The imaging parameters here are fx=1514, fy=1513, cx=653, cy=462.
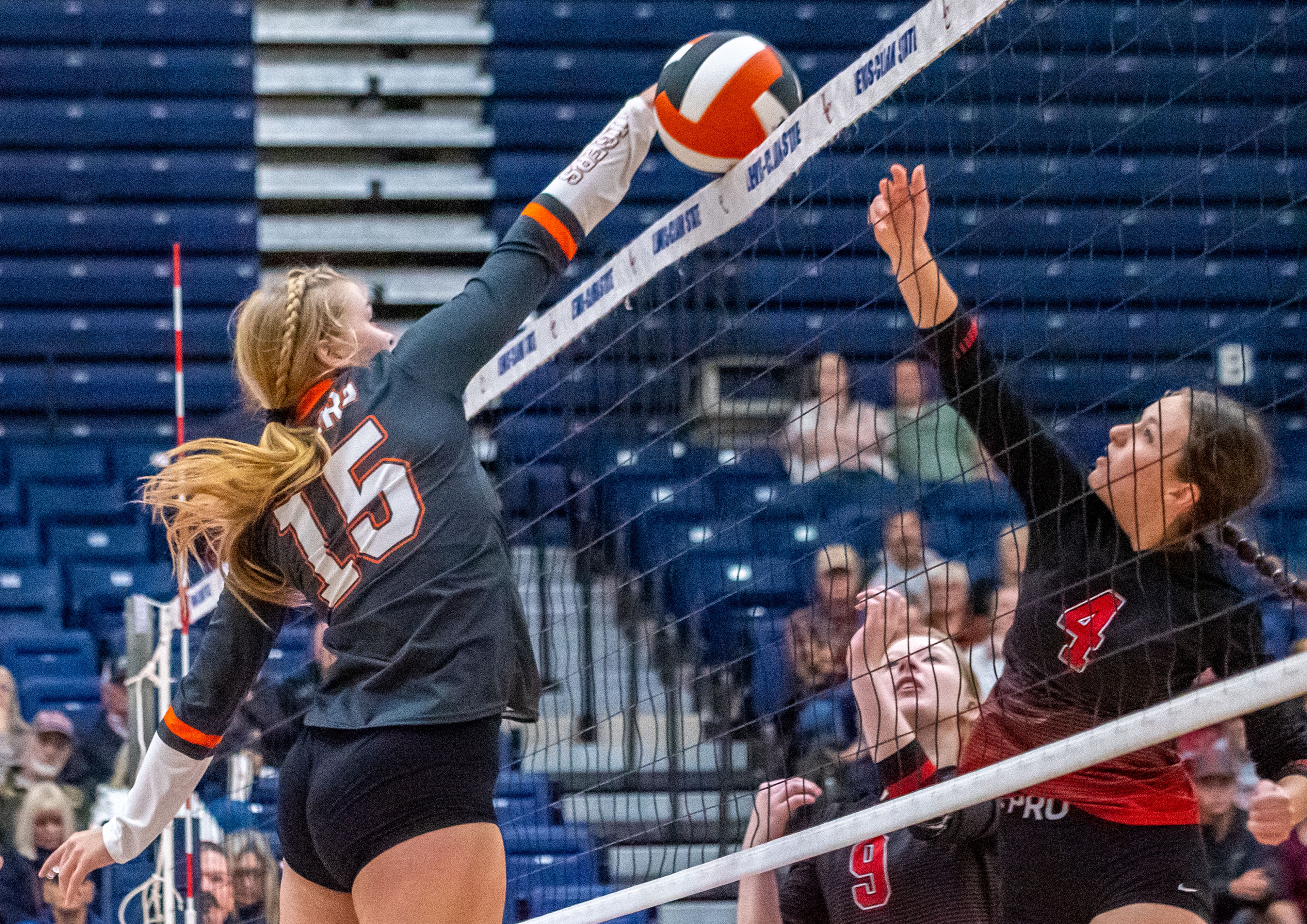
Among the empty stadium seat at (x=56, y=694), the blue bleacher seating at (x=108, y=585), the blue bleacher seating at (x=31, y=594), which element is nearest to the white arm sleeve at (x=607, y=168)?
the empty stadium seat at (x=56, y=694)

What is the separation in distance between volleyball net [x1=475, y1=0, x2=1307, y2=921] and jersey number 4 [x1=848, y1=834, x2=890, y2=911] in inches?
7.1

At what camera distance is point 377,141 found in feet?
33.7

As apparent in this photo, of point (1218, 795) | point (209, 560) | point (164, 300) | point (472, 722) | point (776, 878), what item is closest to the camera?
point (472, 722)

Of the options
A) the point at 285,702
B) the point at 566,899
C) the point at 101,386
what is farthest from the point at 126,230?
the point at 566,899

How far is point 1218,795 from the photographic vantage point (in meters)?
4.73

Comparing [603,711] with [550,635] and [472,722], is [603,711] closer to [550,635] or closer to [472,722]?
[550,635]

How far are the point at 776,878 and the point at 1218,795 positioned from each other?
6.90ft

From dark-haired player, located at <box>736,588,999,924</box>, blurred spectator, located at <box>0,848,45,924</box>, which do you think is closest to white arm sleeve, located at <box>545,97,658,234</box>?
dark-haired player, located at <box>736,588,999,924</box>

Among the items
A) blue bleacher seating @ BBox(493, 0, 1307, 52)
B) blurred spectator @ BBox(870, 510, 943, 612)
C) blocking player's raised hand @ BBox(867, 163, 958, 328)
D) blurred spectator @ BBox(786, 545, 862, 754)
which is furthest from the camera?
blue bleacher seating @ BBox(493, 0, 1307, 52)

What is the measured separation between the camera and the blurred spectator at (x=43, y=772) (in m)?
6.09

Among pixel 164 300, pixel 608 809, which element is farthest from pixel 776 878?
pixel 164 300

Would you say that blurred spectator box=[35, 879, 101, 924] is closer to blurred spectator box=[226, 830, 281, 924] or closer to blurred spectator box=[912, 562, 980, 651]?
blurred spectator box=[226, 830, 281, 924]

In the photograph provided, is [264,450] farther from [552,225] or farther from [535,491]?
[535,491]

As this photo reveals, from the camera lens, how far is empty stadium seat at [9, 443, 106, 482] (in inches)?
361
